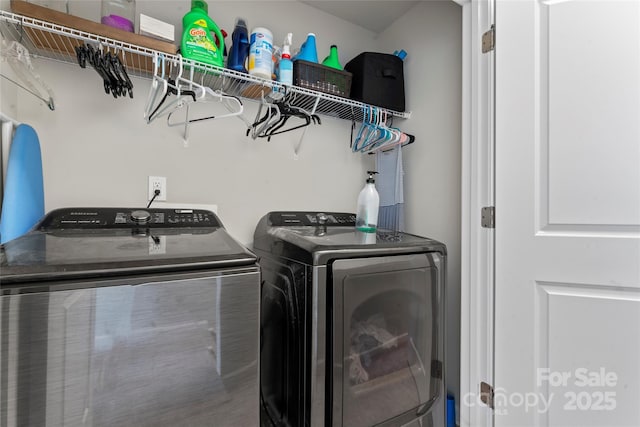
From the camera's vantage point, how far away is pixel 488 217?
1370mm

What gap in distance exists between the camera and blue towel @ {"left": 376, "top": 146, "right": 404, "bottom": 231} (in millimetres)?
1878

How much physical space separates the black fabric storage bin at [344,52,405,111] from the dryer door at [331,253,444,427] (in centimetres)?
104

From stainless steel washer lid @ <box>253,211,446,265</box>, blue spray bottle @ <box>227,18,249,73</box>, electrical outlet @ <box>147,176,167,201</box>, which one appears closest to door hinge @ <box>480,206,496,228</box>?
stainless steel washer lid @ <box>253,211,446,265</box>

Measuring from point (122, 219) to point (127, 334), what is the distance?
0.71 metres

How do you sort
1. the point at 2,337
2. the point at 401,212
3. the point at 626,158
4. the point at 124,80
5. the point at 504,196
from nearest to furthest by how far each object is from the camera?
the point at 2,337 < the point at 626,158 < the point at 124,80 < the point at 504,196 < the point at 401,212

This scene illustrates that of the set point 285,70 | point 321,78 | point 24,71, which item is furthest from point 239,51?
point 24,71

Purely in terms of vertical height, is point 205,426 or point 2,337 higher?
point 2,337

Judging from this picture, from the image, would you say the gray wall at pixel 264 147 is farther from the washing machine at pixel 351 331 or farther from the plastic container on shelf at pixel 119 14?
the washing machine at pixel 351 331

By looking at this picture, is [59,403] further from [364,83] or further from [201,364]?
[364,83]

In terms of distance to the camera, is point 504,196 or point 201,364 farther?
point 504,196

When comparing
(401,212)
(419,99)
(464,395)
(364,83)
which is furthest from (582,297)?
(364,83)

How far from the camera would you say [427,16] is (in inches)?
72.9

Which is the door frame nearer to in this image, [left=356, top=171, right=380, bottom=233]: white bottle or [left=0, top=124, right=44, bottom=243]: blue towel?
[left=356, top=171, right=380, bottom=233]: white bottle

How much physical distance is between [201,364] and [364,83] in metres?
1.65
